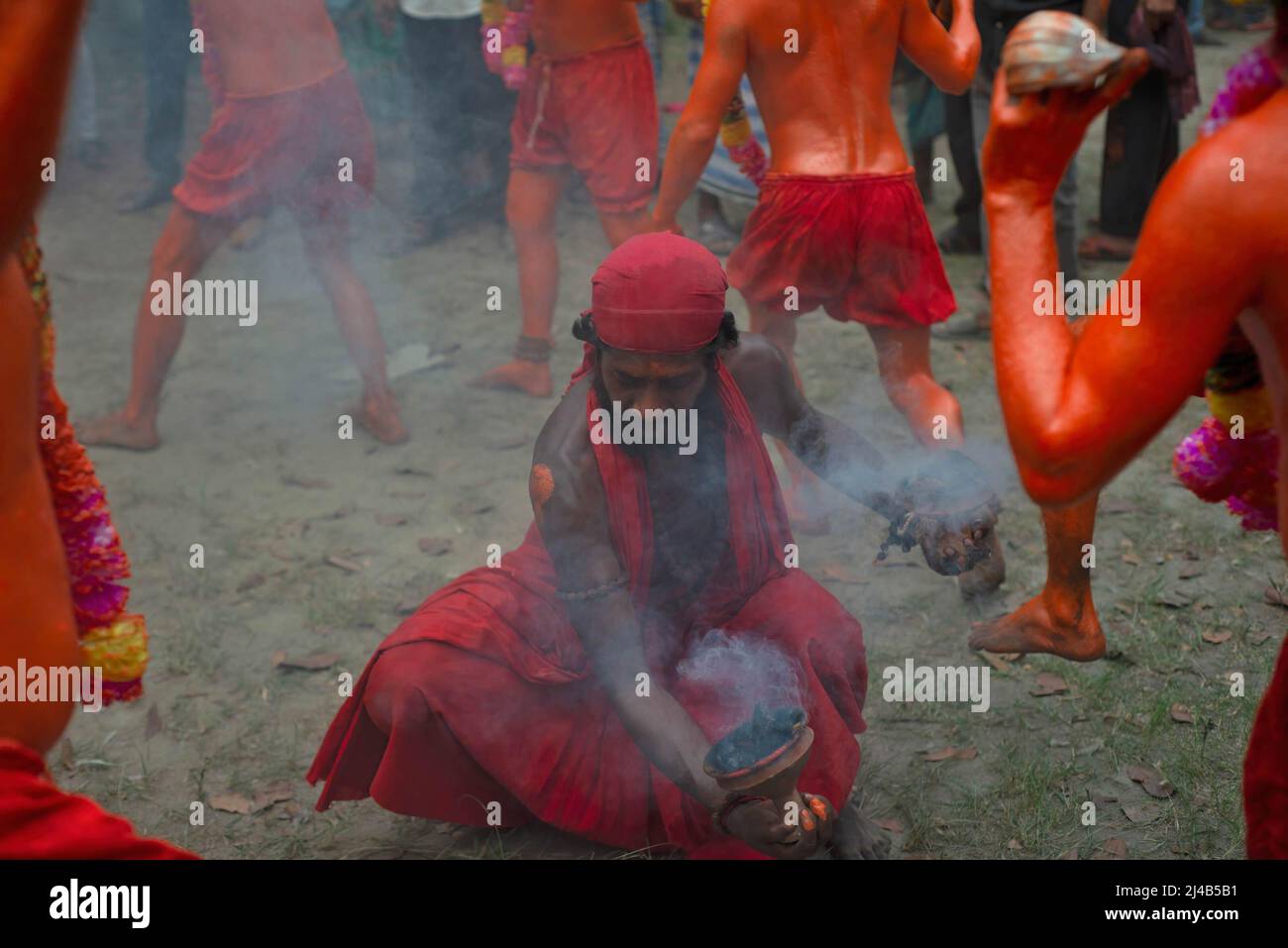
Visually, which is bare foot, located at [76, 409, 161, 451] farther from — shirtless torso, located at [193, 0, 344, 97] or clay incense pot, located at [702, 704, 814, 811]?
clay incense pot, located at [702, 704, 814, 811]

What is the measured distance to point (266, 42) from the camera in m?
4.93

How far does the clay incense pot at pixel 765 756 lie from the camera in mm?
2500

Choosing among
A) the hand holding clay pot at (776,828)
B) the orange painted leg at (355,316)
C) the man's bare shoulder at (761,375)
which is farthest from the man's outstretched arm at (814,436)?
the orange painted leg at (355,316)

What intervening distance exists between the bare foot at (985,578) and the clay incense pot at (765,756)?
158cm

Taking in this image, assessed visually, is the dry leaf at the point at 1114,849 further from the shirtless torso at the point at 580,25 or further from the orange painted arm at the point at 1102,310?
the shirtless torso at the point at 580,25

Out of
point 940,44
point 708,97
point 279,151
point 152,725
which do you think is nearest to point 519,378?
point 279,151

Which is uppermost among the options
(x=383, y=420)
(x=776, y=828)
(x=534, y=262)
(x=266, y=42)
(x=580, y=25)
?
(x=580, y=25)

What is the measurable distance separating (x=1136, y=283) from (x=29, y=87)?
55.1 inches

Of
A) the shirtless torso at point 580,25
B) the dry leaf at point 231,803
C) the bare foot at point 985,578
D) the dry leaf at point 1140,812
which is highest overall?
the shirtless torso at point 580,25

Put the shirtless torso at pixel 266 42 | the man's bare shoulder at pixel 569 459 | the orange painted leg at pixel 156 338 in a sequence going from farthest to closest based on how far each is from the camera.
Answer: the orange painted leg at pixel 156 338 < the shirtless torso at pixel 266 42 < the man's bare shoulder at pixel 569 459

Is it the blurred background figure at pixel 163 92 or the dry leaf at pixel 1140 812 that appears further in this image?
the blurred background figure at pixel 163 92

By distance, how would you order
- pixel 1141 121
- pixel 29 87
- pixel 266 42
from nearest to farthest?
pixel 29 87 < pixel 266 42 < pixel 1141 121

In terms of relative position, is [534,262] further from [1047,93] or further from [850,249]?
[1047,93]

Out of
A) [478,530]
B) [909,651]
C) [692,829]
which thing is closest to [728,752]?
[692,829]
